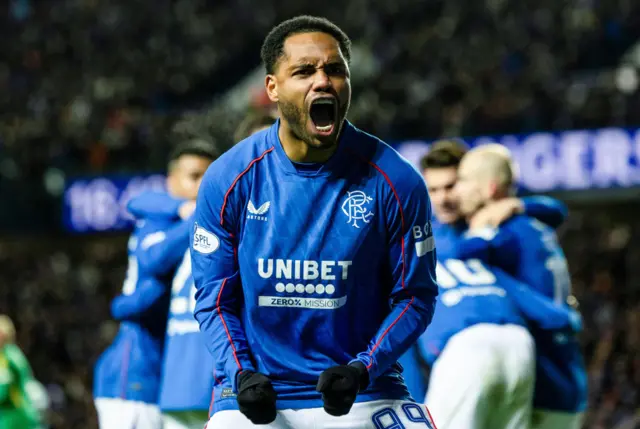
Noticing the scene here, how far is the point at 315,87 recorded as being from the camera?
2.88 m

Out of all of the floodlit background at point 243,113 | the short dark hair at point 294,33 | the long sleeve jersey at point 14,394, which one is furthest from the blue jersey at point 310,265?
the floodlit background at point 243,113

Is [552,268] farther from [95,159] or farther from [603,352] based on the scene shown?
[95,159]

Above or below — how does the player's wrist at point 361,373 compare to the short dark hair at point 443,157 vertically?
below

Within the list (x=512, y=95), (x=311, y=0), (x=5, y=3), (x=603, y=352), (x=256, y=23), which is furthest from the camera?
(x=5, y=3)

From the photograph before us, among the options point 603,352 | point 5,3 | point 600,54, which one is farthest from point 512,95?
point 5,3

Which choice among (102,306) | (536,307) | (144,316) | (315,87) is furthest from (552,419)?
(102,306)

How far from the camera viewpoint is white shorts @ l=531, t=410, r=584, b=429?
5293 millimetres

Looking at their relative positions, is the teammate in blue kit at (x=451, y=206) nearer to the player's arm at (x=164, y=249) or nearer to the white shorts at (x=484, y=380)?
the white shorts at (x=484, y=380)

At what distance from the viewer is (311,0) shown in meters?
18.1

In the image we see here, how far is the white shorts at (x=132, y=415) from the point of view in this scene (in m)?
5.28

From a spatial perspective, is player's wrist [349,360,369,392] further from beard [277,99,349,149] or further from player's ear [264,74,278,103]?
player's ear [264,74,278,103]

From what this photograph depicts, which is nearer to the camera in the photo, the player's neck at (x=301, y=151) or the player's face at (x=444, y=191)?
the player's neck at (x=301, y=151)

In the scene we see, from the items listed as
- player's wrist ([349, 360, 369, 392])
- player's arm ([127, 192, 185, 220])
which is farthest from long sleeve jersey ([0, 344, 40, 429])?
player's wrist ([349, 360, 369, 392])

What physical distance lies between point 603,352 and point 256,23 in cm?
995
